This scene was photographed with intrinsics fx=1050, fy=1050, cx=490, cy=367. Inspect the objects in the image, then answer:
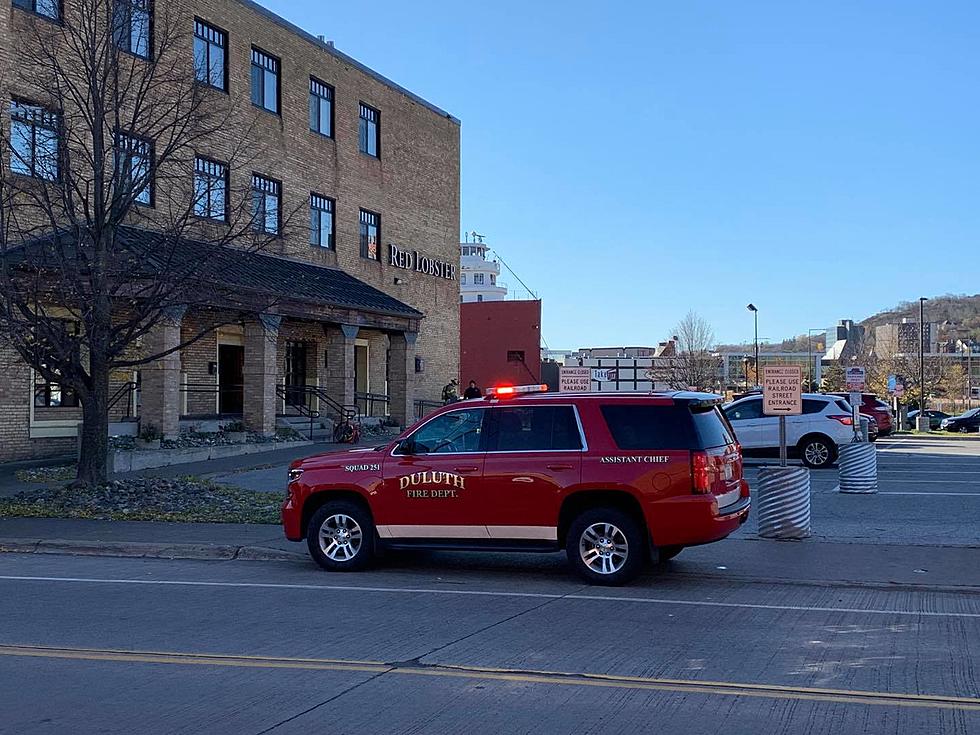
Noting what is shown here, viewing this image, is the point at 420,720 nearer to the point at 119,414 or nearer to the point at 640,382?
the point at 119,414

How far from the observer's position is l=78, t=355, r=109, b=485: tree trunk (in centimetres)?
1750

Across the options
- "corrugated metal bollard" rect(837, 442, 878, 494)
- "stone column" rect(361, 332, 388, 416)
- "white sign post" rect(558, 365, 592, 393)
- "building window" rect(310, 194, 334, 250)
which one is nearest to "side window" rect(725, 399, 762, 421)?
"corrugated metal bollard" rect(837, 442, 878, 494)

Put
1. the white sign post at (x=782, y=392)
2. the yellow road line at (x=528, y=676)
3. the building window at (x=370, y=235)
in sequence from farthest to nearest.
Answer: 1. the building window at (x=370, y=235)
2. the white sign post at (x=782, y=392)
3. the yellow road line at (x=528, y=676)

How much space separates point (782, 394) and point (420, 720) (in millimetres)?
9414

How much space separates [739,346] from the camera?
151 m

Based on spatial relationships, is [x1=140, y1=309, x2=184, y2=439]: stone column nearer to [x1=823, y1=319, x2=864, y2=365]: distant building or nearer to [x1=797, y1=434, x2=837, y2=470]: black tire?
[x1=797, y1=434, x2=837, y2=470]: black tire

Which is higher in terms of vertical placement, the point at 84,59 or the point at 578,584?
the point at 84,59

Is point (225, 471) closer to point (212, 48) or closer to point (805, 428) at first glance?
point (212, 48)

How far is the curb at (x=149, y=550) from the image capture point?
12.9 meters

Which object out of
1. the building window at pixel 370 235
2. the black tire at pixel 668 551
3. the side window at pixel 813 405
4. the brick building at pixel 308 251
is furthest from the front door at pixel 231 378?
the black tire at pixel 668 551

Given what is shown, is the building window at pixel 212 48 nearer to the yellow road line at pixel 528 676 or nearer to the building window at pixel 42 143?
the building window at pixel 42 143

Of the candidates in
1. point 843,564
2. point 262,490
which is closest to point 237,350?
point 262,490

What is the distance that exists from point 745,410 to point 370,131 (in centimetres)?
1862

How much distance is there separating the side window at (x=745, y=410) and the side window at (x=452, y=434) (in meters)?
14.8
